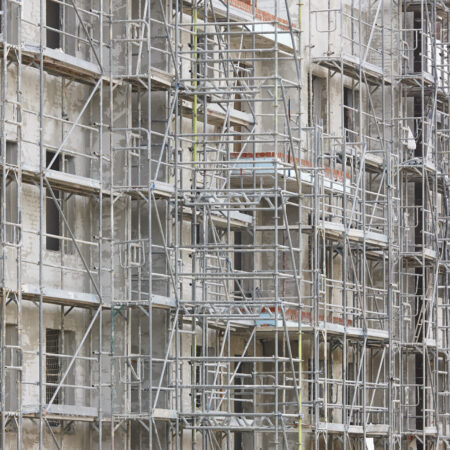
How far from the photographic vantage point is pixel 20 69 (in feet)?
119

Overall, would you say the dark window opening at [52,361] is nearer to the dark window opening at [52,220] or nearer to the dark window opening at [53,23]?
the dark window opening at [52,220]

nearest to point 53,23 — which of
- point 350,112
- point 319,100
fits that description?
point 319,100

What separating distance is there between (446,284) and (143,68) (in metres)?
15.4

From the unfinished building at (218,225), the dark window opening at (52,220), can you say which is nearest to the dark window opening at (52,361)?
the unfinished building at (218,225)

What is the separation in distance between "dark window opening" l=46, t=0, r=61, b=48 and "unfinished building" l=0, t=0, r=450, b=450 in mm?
56

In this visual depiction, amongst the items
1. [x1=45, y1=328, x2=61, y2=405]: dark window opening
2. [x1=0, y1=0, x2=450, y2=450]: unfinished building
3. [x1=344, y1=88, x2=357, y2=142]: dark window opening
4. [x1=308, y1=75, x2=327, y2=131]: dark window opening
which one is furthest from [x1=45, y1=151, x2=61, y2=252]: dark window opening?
[x1=344, y1=88, x2=357, y2=142]: dark window opening

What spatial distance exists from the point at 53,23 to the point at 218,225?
6.65 metres

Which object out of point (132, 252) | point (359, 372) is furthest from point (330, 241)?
point (132, 252)

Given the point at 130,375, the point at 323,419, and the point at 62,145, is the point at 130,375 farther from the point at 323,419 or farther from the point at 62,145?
the point at 323,419

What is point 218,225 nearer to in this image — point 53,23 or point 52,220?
point 52,220

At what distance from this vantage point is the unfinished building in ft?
124

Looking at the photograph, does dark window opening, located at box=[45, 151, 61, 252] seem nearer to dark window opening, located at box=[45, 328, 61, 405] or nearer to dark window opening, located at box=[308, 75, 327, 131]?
dark window opening, located at box=[45, 328, 61, 405]

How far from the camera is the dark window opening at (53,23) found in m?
39.6

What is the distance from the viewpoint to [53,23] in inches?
1565
